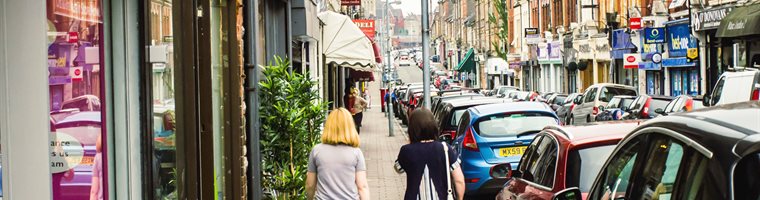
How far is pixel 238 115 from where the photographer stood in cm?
A: 1027

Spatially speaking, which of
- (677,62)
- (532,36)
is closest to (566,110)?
(677,62)

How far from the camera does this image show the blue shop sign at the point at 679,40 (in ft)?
129

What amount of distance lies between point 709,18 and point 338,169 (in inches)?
1110

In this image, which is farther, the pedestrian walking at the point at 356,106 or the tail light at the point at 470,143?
the pedestrian walking at the point at 356,106

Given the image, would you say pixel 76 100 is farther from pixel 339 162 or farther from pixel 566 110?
pixel 566 110

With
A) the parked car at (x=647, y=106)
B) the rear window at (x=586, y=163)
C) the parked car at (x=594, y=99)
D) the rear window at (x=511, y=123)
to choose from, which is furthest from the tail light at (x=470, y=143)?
the parked car at (x=594, y=99)

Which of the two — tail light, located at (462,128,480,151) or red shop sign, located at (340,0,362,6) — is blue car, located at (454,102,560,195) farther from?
red shop sign, located at (340,0,362,6)

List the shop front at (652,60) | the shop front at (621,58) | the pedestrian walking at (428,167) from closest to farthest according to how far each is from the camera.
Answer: the pedestrian walking at (428,167), the shop front at (652,60), the shop front at (621,58)

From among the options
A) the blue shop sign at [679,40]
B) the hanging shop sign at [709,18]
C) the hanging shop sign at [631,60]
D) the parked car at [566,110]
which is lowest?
the parked car at [566,110]

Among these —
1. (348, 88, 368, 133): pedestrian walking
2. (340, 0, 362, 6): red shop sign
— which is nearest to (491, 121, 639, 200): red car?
(348, 88, 368, 133): pedestrian walking

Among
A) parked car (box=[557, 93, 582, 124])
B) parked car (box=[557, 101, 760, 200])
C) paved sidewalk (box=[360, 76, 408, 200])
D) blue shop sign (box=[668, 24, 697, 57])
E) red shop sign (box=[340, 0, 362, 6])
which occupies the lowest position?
paved sidewalk (box=[360, 76, 408, 200])

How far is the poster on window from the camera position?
5.05 metres

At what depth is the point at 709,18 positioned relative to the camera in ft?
116

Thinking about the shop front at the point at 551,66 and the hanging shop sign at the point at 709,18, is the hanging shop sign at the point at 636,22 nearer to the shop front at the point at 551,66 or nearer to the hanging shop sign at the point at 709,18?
the hanging shop sign at the point at 709,18
